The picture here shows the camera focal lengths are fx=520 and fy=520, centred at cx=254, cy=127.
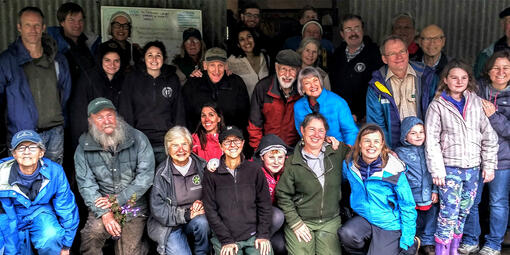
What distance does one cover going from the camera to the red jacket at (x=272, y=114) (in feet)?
17.2

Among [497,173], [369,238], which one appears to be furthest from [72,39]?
[497,173]

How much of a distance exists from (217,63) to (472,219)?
2895mm

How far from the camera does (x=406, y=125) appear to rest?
4742 mm

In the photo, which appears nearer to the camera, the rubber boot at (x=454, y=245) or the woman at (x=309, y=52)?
the rubber boot at (x=454, y=245)

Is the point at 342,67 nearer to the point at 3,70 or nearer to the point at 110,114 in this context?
the point at 110,114

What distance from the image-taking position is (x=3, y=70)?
477cm

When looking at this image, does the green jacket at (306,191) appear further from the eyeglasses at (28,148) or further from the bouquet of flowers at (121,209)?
the eyeglasses at (28,148)

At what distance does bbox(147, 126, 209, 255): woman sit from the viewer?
4523mm

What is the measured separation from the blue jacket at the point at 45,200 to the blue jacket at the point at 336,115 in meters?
2.27

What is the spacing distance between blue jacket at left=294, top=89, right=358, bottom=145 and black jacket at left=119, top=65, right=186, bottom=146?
137 cm

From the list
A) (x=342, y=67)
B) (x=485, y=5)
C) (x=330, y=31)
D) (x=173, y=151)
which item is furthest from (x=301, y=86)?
(x=485, y=5)

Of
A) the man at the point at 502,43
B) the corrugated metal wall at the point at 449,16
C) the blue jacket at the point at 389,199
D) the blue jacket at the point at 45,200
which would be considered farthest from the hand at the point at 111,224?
the corrugated metal wall at the point at 449,16

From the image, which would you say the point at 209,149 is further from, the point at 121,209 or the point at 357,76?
the point at 357,76

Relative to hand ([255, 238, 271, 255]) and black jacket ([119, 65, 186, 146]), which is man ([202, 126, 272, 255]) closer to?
hand ([255, 238, 271, 255])
